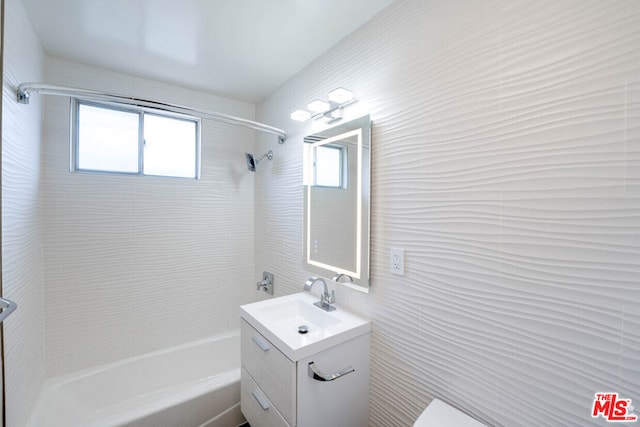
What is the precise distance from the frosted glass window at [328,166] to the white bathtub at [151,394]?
60.5 inches

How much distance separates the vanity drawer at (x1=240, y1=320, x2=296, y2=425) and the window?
5.06 feet

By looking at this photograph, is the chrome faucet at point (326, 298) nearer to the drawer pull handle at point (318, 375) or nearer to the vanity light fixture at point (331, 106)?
the drawer pull handle at point (318, 375)

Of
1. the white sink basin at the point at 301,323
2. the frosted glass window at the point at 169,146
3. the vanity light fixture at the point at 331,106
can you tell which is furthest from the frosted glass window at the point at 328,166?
the frosted glass window at the point at 169,146

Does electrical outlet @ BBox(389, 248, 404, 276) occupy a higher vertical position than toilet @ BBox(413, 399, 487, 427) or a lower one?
higher

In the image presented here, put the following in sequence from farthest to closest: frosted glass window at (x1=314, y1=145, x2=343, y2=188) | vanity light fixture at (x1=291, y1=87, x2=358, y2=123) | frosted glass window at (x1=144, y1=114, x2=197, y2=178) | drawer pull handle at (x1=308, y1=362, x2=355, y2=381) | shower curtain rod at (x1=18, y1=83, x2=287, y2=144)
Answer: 1. frosted glass window at (x1=144, y1=114, x2=197, y2=178)
2. frosted glass window at (x1=314, y1=145, x2=343, y2=188)
3. vanity light fixture at (x1=291, y1=87, x2=358, y2=123)
4. shower curtain rod at (x1=18, y1=83, x2=287, y2=144)
5. drawer pull handle at (x1=308, y1=362, x2=355, y2=381)

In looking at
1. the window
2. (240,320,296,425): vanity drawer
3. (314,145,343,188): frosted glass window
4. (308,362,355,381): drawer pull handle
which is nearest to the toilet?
(308,362,355,381): drawer pull handle

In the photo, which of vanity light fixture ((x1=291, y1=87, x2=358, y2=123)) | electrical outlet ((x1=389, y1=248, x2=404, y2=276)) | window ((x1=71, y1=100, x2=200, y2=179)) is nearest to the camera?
electrical outlet ((x1=389, y1=248, x2=404, y2=276))

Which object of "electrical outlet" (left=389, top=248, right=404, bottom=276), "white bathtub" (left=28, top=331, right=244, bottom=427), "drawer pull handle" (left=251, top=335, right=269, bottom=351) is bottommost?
"white bathtub" (left=28, top=331, right=244, bottom=427)

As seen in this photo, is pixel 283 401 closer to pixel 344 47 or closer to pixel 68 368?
pixel 68 368

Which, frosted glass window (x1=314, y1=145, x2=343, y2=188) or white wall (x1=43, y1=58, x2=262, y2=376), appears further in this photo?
white wall (x1=43, y1=58, x2=262, y2=376)

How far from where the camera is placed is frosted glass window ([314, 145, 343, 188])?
1.56 m

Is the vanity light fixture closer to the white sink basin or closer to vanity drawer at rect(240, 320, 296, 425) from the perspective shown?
the white sink basin

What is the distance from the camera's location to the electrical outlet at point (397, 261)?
46.6 inches

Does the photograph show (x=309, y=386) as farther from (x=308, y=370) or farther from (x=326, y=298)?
(x=326, y=298)
